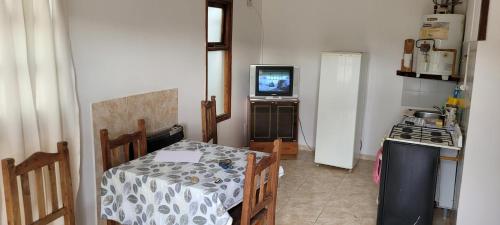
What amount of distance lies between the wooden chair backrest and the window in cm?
144

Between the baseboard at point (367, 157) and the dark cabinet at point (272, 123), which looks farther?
the baseboard at point (367, 157)

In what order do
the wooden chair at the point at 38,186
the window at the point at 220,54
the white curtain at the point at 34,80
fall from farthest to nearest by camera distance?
the window at the point at 220,54, the white curtain at the point at 34,80, the wooden chair at the point at 38,186

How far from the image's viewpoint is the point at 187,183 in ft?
7.28

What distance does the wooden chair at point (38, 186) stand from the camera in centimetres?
188

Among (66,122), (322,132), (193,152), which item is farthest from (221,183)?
(322,132)

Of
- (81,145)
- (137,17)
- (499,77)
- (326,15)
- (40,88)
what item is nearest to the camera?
(40,88)

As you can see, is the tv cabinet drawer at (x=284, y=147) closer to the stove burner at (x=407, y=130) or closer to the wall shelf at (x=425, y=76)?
the wall shelf at (x=425, y=76)

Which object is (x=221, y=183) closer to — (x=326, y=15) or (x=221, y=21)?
(x=221, y=21)

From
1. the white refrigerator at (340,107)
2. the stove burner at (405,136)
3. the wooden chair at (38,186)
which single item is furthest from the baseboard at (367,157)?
the wooden chair at (38,186)

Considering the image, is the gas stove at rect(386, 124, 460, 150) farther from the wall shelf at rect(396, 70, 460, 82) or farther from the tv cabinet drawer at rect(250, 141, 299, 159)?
the tv cabinet drawer at rect(250, 141, 299, 159)

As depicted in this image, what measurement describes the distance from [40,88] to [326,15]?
366cm

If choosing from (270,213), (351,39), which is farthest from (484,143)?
(351,39)

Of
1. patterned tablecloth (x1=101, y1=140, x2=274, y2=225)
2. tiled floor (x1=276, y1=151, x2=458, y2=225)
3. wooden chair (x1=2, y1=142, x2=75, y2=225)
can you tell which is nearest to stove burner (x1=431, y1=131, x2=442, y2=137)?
tiled floor (x1=276, y1=151, x2=458, y2=225)

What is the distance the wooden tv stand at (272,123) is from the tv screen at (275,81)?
0.40 ft
